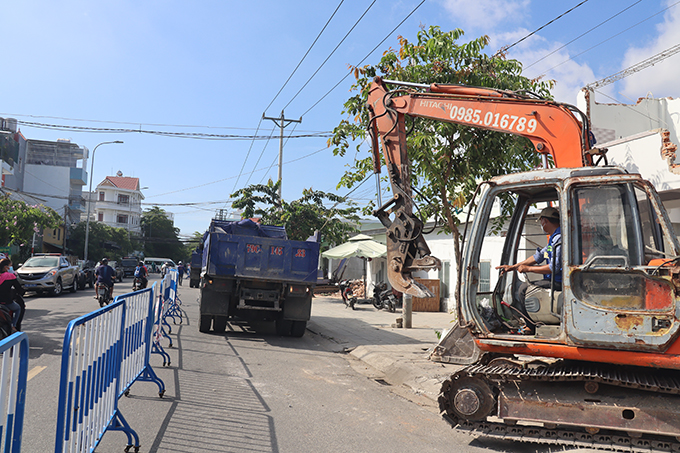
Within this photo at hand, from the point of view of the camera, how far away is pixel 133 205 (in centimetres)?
9425

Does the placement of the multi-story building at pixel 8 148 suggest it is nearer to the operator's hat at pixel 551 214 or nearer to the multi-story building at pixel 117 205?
the multi-story building at pixel 117 205

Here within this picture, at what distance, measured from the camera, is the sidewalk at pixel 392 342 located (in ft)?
25.8

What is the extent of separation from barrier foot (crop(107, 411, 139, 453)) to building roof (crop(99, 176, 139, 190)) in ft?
315

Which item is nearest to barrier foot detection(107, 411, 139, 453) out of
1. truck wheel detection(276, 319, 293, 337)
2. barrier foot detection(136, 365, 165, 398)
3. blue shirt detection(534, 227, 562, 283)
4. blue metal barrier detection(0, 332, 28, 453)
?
barrier foot detection(136, 365, 165, 398)

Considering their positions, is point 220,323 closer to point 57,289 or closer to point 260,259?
point 260,259

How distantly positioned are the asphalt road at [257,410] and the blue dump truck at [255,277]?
1.85 metres

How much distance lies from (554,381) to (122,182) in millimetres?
100751

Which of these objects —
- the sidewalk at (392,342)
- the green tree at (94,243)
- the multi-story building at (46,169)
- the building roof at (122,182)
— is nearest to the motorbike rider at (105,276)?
the sidewalk at (392,342)

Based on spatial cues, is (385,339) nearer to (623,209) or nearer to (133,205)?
(623,209)

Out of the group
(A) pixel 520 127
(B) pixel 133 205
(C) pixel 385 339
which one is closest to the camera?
(A) pixel 520 127

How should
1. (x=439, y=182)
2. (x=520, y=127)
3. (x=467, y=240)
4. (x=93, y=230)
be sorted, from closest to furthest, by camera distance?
1. (x=467, y=240)
2. (x=520, y=127)
3. (x=439, y=182)
4. (x=93, y=230)

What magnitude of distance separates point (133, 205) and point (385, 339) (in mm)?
91321

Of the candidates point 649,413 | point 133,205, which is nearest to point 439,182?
point 649,413

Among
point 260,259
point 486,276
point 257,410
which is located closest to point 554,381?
point 257,410
